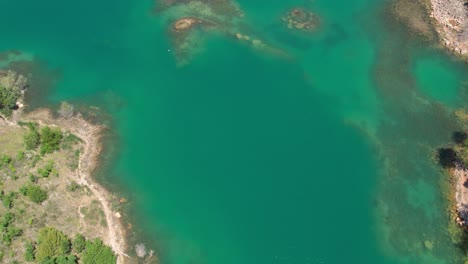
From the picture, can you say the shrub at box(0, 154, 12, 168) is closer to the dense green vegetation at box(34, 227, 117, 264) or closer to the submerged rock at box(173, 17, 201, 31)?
the dense green vegetation at box(34, 227, 117, 264)

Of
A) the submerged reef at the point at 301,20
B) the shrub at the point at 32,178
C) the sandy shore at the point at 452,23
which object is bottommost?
the shrub at the point at 32,178

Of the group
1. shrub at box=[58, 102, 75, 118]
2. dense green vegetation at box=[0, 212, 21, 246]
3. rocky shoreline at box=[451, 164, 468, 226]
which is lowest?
dense green vegetation at box=[0, 212, 21, 246]

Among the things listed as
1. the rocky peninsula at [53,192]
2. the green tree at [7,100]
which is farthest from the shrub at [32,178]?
the green tree at [7,100]

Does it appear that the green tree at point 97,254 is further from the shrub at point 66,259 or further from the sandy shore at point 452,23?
the sandy shore at point 452,23

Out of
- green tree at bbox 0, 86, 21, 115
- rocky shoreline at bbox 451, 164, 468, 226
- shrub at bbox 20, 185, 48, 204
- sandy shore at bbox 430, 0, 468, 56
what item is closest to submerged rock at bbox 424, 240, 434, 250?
rocky shoreline at bbox 451, 164, 468, 226

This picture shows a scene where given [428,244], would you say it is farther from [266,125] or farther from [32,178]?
[32,178]

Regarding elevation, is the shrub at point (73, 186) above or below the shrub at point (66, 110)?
below
